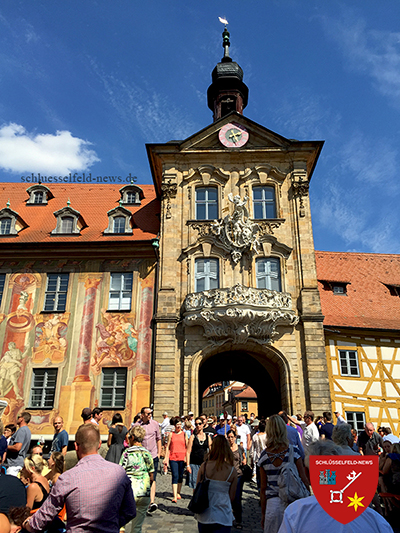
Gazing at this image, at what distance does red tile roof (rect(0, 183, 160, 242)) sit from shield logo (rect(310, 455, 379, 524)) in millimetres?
19230

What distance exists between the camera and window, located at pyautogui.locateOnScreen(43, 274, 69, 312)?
20172 millimetres

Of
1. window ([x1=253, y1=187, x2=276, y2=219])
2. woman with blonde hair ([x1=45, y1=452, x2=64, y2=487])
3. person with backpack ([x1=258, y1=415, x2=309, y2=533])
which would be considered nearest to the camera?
person with backpack ([x1=258, y1=415, x2=309, y2=533])

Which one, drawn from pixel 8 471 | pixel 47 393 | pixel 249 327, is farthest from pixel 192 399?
pixel 8 471

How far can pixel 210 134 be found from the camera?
74.7 feet

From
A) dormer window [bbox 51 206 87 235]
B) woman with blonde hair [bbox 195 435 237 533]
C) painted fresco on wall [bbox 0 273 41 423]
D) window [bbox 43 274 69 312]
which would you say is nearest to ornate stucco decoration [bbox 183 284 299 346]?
window [bbox 43 274 69 312]

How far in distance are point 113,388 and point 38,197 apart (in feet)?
38.9

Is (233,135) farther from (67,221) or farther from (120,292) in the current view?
(120,292)

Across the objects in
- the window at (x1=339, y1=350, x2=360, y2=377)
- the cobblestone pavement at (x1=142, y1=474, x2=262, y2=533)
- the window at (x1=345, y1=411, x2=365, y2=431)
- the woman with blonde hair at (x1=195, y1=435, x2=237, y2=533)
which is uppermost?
the window at (x1=339, y1=350, x2=360, y2=377)

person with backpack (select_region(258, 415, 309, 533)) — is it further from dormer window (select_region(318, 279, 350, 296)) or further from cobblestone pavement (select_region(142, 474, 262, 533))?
dormer window (select_region(318, 279, 350, 296))

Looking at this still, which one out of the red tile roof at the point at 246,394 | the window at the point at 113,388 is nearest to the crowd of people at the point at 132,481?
the window at the point at 113,388

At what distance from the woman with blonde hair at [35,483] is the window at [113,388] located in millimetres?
13399

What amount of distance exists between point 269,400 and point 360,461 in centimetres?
2168

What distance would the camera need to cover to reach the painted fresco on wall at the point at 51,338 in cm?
1923

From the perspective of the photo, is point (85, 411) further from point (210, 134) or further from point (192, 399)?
point (210, 134)
